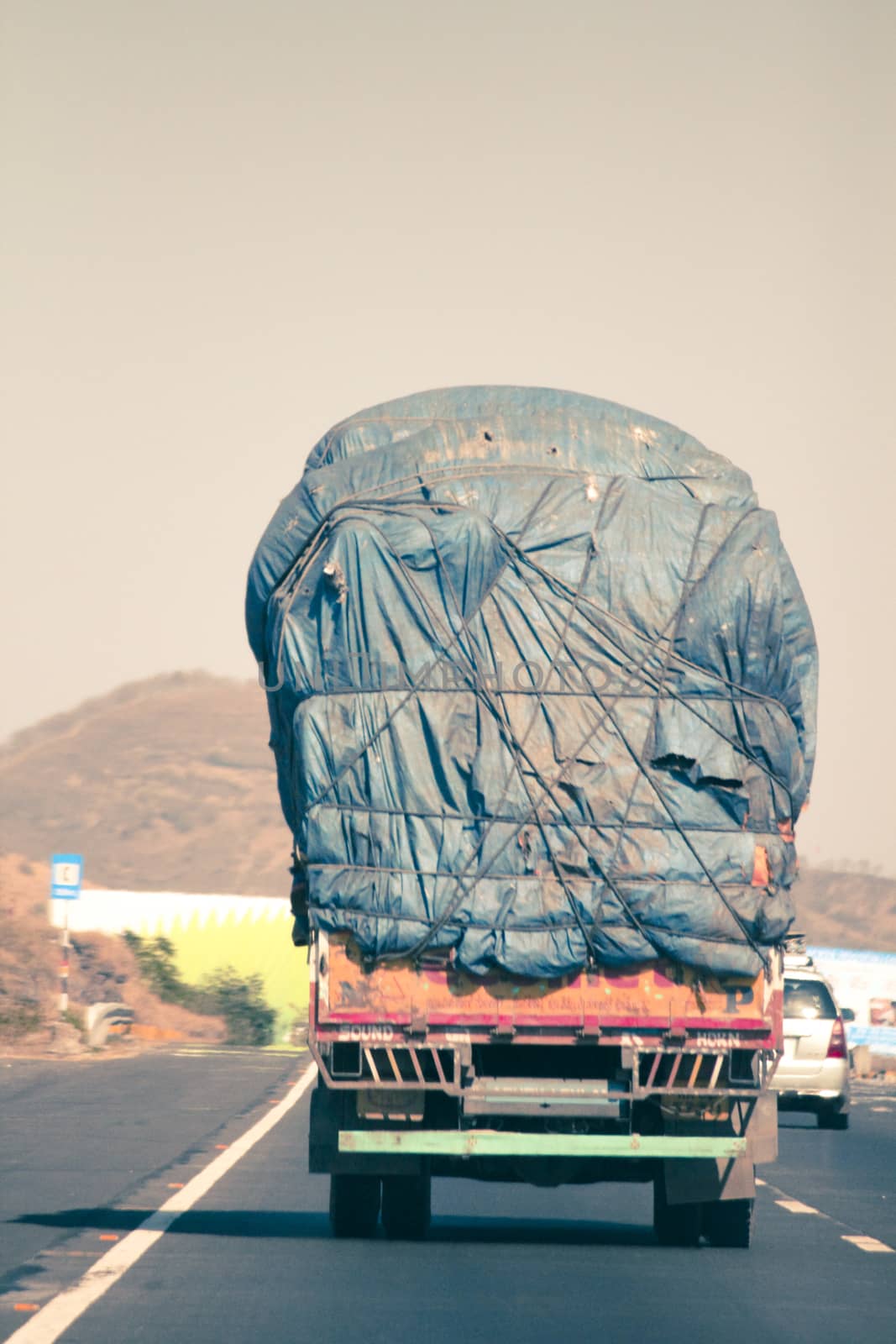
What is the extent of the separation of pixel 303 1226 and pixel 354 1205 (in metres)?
0.83

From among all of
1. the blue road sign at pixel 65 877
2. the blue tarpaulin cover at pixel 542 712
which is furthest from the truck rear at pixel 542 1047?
the blue road sign at pixel 65 877

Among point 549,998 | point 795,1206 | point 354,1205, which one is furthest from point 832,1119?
point 549,998

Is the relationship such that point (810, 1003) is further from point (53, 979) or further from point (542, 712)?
point (53, 979)

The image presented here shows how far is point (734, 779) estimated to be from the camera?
1225 centimetres

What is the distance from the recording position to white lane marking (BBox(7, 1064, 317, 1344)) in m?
9.27

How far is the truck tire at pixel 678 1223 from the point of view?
13211 mm

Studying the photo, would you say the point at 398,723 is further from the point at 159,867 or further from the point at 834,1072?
the point at 159,867

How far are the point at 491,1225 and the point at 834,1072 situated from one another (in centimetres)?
1158

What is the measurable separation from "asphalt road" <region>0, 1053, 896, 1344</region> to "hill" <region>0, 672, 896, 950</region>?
105m

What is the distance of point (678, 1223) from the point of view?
43.4 ft

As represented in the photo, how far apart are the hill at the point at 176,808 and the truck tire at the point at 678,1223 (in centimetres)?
10954

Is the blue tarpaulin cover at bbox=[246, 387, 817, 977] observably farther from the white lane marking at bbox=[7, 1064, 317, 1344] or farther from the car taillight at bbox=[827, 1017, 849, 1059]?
the car taillight at bbox=[827, 1017, 849, 1059]

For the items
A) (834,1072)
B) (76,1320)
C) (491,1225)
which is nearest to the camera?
(76,1320)

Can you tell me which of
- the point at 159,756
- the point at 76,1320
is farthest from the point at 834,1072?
the point at 159,756
